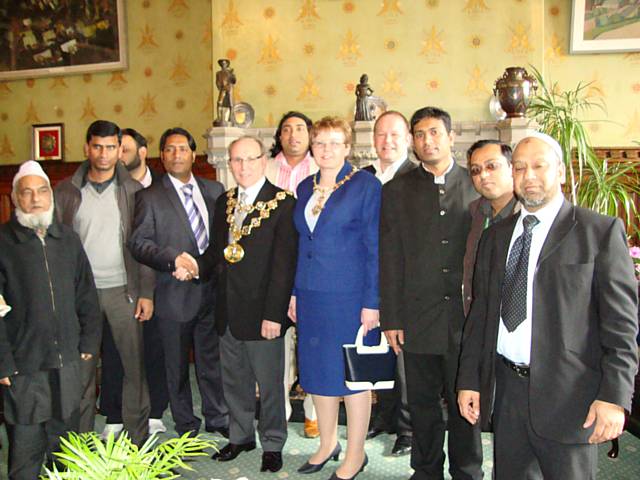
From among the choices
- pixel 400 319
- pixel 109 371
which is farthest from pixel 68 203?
pixel 400 319

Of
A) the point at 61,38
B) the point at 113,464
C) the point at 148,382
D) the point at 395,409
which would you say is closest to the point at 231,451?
the point at 148,382

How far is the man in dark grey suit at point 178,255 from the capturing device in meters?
2.77

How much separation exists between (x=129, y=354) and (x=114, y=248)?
0.54 meters

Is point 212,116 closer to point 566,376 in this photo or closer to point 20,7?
point 20,7

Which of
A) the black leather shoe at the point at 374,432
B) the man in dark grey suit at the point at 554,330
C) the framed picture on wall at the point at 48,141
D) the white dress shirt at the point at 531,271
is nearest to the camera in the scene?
the man in dark grey suit at the point at 554,330

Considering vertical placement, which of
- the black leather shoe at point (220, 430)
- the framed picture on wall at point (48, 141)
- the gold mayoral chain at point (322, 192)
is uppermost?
the framed picture on wall at point (48, 141)

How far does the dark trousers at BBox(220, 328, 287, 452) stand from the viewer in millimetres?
2643

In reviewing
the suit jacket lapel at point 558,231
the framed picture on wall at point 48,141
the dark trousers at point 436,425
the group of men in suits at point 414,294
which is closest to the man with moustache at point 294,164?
the group of men in suits at point 414,294

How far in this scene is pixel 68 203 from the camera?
2.74 m

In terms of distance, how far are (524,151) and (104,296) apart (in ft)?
6.75

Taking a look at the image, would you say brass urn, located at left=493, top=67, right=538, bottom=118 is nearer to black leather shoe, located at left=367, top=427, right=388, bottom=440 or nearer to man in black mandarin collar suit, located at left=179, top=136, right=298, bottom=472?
man in black mandarin collar suit, located at left=179, top=136, right=298, bottom=472

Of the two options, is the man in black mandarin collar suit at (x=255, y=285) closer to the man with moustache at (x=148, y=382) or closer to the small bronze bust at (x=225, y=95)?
the man with moustache at (x=148, y=382)

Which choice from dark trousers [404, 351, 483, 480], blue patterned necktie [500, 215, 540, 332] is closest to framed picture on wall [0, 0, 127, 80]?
dark trousers [404, 351, 483, 480]

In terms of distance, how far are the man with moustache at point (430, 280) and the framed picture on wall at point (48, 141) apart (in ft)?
15.7
